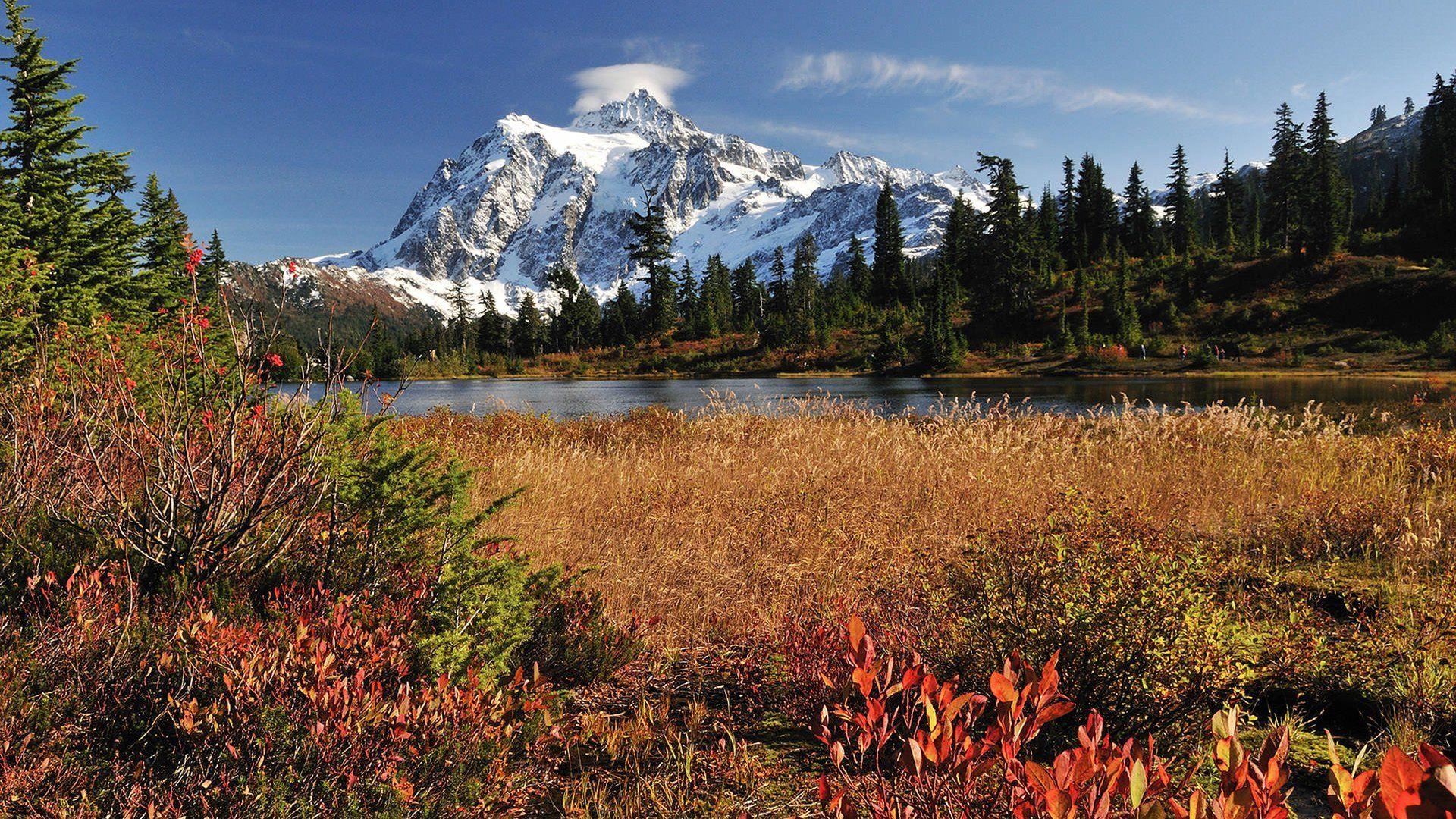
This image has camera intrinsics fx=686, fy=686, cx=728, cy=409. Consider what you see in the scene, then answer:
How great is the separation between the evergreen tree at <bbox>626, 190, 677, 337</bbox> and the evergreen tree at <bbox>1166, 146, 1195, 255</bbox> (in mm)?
50002

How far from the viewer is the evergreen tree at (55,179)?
21672 mm

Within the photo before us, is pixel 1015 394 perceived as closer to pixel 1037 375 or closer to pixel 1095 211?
pixel 1037 375

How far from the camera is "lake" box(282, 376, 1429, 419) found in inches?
855

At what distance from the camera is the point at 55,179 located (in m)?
22.7

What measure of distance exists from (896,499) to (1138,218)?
81529 mm

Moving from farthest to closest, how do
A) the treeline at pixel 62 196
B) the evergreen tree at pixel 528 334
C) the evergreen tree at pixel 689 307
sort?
1. the evergreen tree at pixel 528 334
2. the evergreen tree at pixel 689 307
3. the treeline at pixel 62 196

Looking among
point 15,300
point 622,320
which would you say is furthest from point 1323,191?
point 15,300

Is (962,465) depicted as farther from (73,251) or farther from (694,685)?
(73,251)

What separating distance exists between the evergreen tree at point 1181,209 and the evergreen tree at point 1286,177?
6.46 meters

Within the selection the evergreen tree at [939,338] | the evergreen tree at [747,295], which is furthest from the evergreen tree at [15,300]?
the evergreen tree at [747,295]

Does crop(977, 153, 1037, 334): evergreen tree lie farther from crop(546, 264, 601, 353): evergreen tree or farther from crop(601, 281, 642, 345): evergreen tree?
crop(546, 264, 601, 353): evergreen tree

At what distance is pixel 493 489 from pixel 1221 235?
277 feet


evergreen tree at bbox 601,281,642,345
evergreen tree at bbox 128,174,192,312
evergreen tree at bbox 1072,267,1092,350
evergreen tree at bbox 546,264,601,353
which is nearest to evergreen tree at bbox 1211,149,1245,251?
evergreen tree at bbox 1072,267,1092,350

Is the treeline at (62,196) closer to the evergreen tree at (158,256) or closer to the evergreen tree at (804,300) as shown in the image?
the evergreen tree at (158,256)
